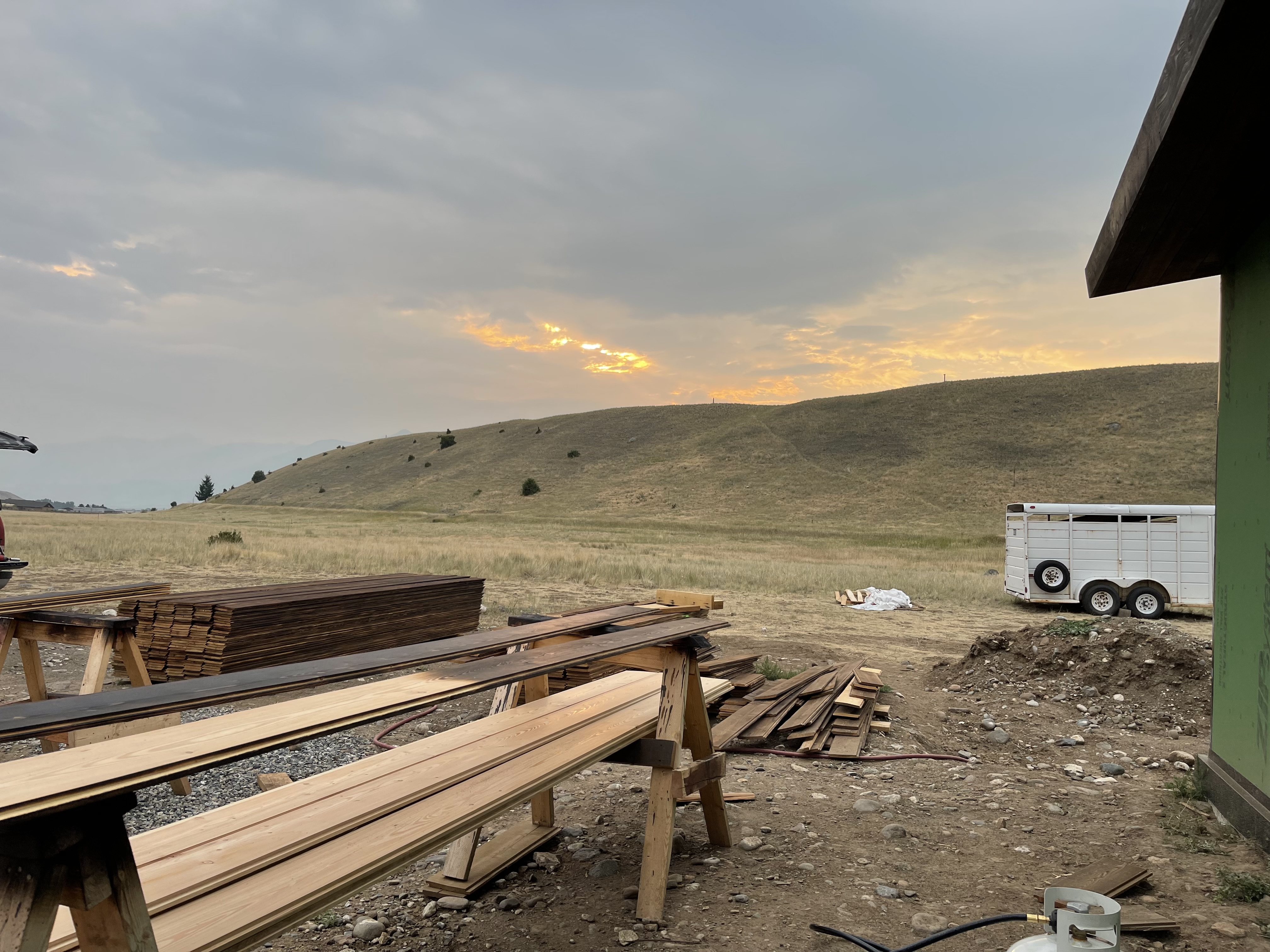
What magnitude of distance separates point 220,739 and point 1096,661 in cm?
987

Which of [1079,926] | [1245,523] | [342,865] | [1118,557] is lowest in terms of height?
[1079,926]

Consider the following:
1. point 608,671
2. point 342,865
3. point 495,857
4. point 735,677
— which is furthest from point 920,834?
point 342,865

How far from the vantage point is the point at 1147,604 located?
17.5m

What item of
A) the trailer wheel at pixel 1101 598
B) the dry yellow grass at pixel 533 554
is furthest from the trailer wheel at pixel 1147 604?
the dry yellow grass at pixel 533 554

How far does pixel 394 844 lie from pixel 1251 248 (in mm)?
5778

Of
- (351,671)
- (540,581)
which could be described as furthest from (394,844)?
(540,581)

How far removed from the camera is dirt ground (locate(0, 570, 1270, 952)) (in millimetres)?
3814

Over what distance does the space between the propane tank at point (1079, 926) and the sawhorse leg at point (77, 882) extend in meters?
2.42

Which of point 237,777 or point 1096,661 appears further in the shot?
point 1096,661

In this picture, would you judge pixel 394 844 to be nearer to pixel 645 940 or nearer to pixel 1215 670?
pixel 645 940

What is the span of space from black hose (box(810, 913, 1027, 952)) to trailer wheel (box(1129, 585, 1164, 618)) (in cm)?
1658

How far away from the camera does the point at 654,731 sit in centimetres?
428

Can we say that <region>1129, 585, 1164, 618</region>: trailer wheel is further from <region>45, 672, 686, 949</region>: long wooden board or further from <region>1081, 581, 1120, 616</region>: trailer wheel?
<region>45, 672, 686, 949</region>: long wooden board

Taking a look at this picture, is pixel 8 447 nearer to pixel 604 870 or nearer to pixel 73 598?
pixel 73 598
